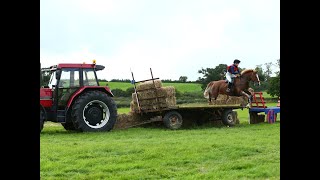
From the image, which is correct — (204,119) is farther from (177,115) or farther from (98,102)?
(98,102)

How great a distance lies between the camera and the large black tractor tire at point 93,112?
456 inches

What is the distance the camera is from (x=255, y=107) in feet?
49.2

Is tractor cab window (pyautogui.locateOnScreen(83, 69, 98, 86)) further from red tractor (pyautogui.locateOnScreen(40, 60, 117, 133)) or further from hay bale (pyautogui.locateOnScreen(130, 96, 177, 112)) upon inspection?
hay bale (pyautogui.locateOnScreen(130, 96, 177, 112))

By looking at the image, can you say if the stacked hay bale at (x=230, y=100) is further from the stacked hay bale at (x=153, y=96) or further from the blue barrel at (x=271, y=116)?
the stacked hay bale at (x=153, y=96)

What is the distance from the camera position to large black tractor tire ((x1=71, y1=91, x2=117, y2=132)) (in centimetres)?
1157

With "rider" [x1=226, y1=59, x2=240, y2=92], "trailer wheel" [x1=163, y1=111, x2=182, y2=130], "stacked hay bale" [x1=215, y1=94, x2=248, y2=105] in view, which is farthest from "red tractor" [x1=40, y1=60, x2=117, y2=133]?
"stacked hay bale" [x1=215, y1=94, x2=248, y2=105]

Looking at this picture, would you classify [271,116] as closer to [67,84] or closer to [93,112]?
[93,112]

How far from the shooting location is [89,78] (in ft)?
40.1

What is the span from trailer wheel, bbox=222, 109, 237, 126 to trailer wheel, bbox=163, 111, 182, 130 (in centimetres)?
153

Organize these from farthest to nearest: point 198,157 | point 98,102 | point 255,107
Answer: point 255,107, point 98,102, point 198,157

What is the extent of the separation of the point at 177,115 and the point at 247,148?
17.7 feet
